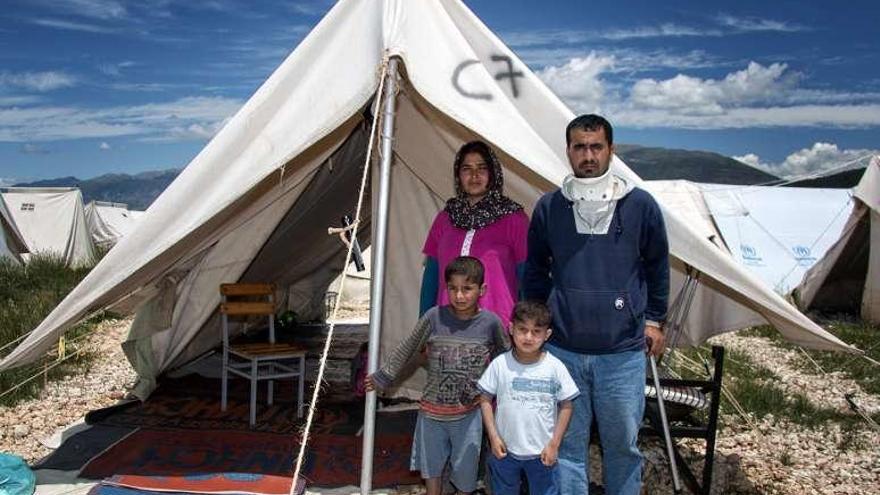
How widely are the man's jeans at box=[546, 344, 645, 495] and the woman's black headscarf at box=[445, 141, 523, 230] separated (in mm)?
620

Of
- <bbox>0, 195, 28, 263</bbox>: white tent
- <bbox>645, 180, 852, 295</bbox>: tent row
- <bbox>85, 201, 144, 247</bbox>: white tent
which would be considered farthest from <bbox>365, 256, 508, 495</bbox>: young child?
<bbox>85, 201, 144, 247</bbox>: white tent

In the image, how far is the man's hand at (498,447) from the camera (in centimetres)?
240

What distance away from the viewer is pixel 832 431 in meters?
4.36

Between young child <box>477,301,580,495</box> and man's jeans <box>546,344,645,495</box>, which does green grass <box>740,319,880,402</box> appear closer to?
man's jeans <box>546,344,645,495</box>

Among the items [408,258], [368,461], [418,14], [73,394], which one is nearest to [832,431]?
[408,258]

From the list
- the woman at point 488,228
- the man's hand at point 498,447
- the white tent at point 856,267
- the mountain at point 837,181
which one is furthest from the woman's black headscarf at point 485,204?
the mountain at point 837,181

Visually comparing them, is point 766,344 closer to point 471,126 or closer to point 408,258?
point 408,258

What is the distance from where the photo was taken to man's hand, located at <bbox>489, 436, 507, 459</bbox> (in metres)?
2.40

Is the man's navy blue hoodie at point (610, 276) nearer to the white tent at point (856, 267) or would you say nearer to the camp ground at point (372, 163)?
the camp ground at point (372, 163)

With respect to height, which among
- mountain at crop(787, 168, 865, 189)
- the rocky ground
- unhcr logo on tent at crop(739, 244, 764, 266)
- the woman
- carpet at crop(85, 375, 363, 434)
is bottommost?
the rocky ground

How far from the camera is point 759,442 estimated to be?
13.4 feet

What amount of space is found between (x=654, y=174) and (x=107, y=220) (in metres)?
18.9

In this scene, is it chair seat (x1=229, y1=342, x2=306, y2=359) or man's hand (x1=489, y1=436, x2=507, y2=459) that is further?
chair seat (x1=229, y1=342, x2=306, y2=359)

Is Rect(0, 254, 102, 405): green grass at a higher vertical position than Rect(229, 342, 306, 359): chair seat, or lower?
lower
